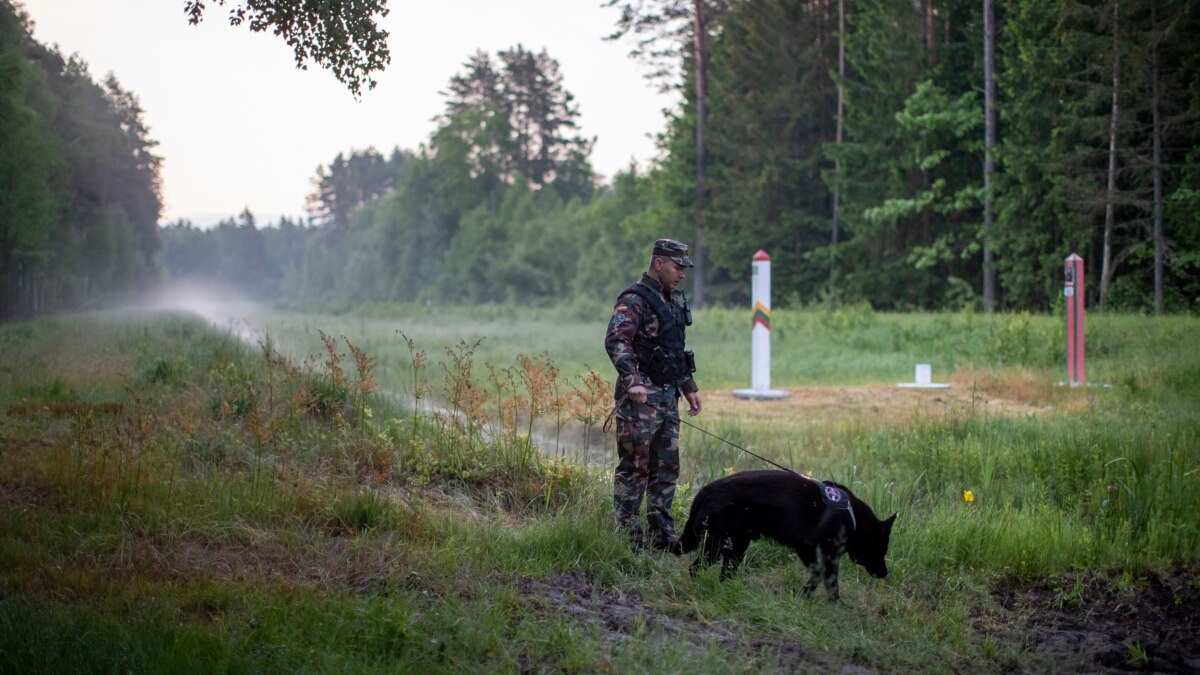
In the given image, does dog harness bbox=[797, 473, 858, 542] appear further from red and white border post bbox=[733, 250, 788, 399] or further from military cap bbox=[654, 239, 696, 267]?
red and white border post bbox=[733, 250, 788, 399]

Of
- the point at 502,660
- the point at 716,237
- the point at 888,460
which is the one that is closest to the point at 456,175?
the point at 716,237

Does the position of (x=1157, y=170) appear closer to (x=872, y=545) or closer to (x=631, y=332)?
(x=872, y=545)

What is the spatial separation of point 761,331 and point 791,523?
9.80 m

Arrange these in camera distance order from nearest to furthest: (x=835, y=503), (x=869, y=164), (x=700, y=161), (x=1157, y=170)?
(x=835, y=503) < (x=1157, y=170) < (x=869, y=164) < (x=700, y=161)

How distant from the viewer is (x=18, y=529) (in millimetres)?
6539

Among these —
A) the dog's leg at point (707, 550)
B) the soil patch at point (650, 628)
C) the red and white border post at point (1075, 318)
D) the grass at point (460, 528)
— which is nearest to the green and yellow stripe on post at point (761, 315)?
the grass at point (460, 528)

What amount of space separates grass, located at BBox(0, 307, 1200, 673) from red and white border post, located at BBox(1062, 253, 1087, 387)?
2.17m

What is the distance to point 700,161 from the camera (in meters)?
45.2

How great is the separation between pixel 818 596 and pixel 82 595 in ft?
Result: 14.0

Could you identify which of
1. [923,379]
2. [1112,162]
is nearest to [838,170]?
[1112,162]

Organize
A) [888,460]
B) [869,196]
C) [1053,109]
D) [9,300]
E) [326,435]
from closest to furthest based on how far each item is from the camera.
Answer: [326,435] < [888,460] < [9,300] < [1053,109] < [869,196]

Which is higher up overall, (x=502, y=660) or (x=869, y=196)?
(x=869, y=196)

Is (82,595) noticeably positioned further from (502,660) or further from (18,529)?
(502,660)

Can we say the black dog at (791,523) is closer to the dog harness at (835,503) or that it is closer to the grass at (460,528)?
the dog harness at (835,503)
